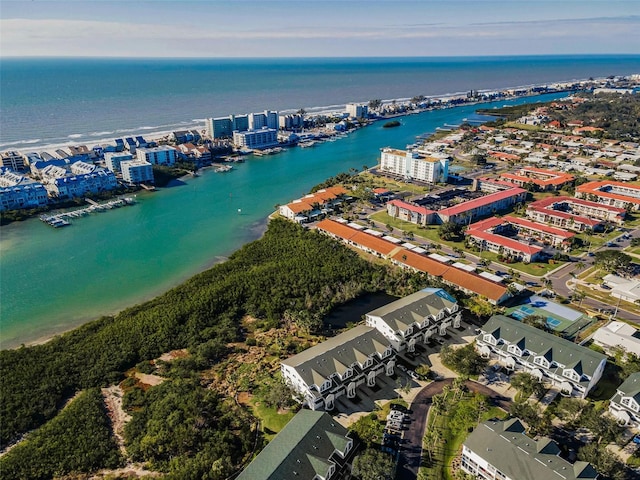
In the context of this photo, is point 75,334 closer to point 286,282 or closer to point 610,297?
point 286,282

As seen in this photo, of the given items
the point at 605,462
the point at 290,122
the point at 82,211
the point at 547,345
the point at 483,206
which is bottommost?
the point at 605,462

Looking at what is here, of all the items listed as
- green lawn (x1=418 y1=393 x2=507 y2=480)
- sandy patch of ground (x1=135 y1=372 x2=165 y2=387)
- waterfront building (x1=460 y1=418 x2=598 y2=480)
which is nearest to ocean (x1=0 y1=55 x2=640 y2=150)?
sandy patch of ground (x1=135 y1=372 x2=165 y2=387)

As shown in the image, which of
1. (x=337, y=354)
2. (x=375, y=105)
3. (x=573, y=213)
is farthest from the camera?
(x=375, y=105)

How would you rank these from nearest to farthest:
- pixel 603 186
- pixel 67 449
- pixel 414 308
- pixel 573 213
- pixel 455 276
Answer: pixel 67 449
pixel 414 308
pixel 455 276
pixel 573 213
pixel 603 186

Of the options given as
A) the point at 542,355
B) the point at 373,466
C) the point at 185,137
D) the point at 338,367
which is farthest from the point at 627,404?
the point at 185,137

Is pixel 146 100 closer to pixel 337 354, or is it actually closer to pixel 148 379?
pixel 148 379

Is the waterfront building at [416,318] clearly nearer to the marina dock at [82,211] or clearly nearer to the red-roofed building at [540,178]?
the red-roofed building at [540,178]

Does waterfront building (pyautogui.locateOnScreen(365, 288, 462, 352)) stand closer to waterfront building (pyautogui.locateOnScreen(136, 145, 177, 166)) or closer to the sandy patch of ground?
the sandy patch of ground

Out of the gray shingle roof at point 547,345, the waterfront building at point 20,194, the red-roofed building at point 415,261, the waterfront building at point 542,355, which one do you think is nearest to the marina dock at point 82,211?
the waterfront building at point 20,194
